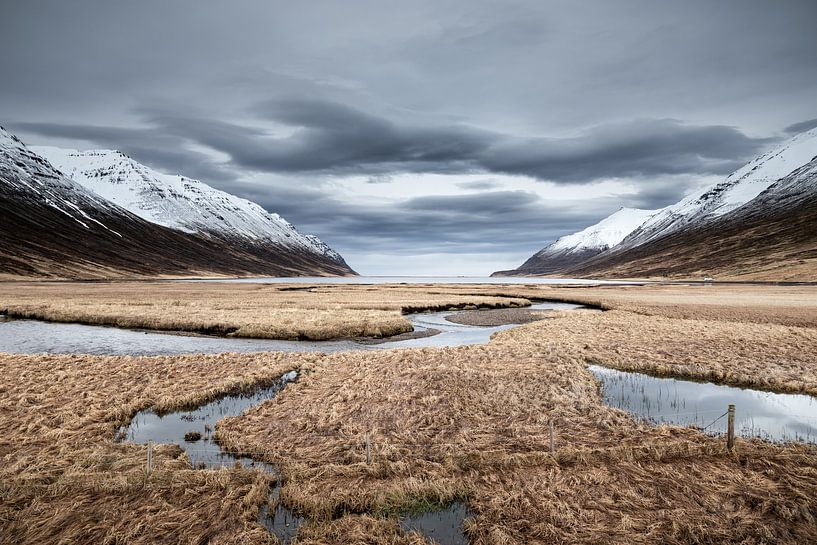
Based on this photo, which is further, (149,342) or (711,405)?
(149,342)


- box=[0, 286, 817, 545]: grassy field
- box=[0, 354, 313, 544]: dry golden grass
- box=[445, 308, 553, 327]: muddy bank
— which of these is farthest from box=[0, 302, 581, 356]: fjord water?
box=[0, 354, 313, 544]: dry golden grass

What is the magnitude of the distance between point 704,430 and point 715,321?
1404 inches

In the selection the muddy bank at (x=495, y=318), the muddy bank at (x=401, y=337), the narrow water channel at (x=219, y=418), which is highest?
the muddy bank at (x=495, y=318)

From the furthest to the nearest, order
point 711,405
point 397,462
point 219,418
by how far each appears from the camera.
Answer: point 711,405, point 219,418, point 397,462

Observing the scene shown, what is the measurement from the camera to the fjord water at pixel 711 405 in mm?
18125

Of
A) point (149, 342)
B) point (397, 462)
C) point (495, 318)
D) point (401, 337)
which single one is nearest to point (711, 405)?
point (397, 462)

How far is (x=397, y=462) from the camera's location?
14.3 metres

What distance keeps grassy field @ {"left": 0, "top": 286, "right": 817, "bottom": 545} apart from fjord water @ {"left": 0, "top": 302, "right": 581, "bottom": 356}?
8920mm

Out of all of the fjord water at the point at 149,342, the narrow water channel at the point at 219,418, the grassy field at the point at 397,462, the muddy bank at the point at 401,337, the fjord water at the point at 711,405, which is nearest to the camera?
the grassy field at the point at 397,462

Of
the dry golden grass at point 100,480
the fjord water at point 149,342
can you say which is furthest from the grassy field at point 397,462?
the fjord water at point 149,342

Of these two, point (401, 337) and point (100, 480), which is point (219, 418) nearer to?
point (100, 480)

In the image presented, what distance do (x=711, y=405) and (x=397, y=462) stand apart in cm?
1653

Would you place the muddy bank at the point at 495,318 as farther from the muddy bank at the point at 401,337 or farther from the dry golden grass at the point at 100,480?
the dry golden grass at the point at 100,480

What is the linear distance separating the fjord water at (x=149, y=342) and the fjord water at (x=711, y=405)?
52.9 feet
